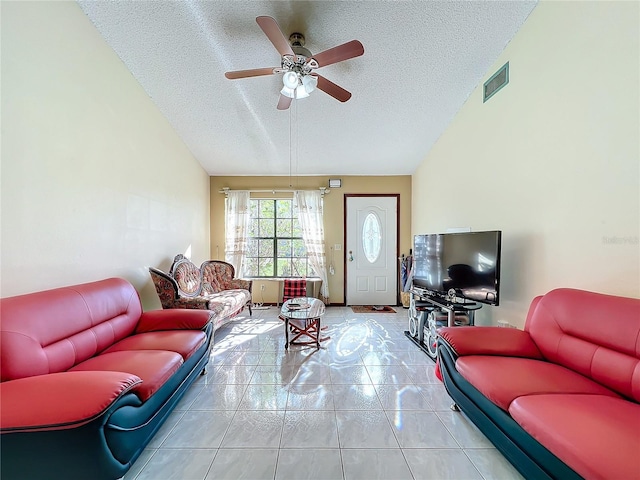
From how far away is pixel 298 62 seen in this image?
2.03 metres

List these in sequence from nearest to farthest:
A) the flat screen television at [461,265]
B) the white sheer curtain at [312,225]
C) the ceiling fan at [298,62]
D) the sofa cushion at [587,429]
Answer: the sofa cushion at [587,429]
the ceiling fan at [298,62]
the flat screen television at [461,265]
the white sheer curtain at [312,225]

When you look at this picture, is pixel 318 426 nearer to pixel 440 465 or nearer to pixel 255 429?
pixel 255 429

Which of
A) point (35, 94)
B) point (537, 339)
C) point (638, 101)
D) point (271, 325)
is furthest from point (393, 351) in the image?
point (35, 94)

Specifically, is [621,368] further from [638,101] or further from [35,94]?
[35,94]

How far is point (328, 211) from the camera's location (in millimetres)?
4820

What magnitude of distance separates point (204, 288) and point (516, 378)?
3694mm

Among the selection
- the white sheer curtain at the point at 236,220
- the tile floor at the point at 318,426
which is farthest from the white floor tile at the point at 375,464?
the white sheer curtain at the point at 236,220

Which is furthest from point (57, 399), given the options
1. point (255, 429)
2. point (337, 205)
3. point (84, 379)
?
point (337, 205)

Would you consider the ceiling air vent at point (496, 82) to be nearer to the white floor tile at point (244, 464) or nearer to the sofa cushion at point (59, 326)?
the white floor tile at point (244, 464)

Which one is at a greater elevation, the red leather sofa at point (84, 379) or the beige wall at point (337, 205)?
the beige wall at point (337, 205)

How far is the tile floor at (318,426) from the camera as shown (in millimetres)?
1353

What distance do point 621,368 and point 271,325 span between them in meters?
3.34

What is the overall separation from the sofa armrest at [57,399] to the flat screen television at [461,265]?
102 inches

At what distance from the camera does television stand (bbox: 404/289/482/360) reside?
2473 mm
